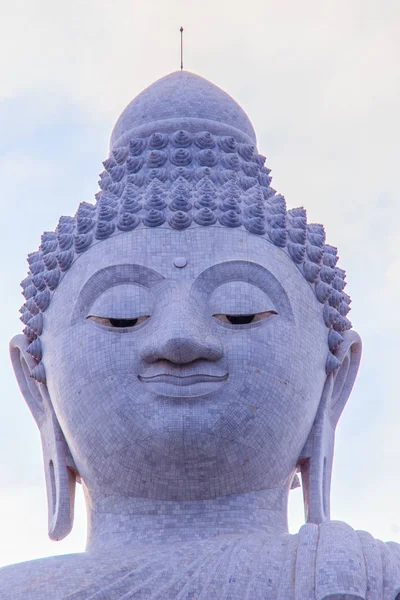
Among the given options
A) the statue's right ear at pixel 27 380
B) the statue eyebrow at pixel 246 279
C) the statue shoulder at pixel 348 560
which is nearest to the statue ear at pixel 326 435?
the statue eyebrow at pixel 246 279

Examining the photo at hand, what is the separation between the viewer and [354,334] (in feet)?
51.2

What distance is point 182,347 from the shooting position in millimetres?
13625

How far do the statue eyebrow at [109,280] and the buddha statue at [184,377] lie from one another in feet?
0.06

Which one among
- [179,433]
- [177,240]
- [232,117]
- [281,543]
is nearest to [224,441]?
[179,433]

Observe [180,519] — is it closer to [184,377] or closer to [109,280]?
A: [184,377]

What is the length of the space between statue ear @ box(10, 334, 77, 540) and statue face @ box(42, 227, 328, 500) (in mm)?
290

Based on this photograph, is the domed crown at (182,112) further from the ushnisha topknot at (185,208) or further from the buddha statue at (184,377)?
the buddha statue at (184,377)

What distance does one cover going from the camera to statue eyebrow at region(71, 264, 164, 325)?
14352 mm

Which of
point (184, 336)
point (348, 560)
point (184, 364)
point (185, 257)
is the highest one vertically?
point (185, 257)

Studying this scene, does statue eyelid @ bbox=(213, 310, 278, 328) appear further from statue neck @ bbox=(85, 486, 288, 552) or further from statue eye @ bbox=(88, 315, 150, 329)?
statue neck @ bbox=(85, 486, 288, 552)

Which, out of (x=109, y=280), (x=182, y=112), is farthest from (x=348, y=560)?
(x=182, y=112)

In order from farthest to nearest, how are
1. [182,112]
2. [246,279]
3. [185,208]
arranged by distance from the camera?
[182,112], [185,208], [246,279]

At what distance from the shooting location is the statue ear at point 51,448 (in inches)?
585

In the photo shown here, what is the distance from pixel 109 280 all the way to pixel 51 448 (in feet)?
6.99
